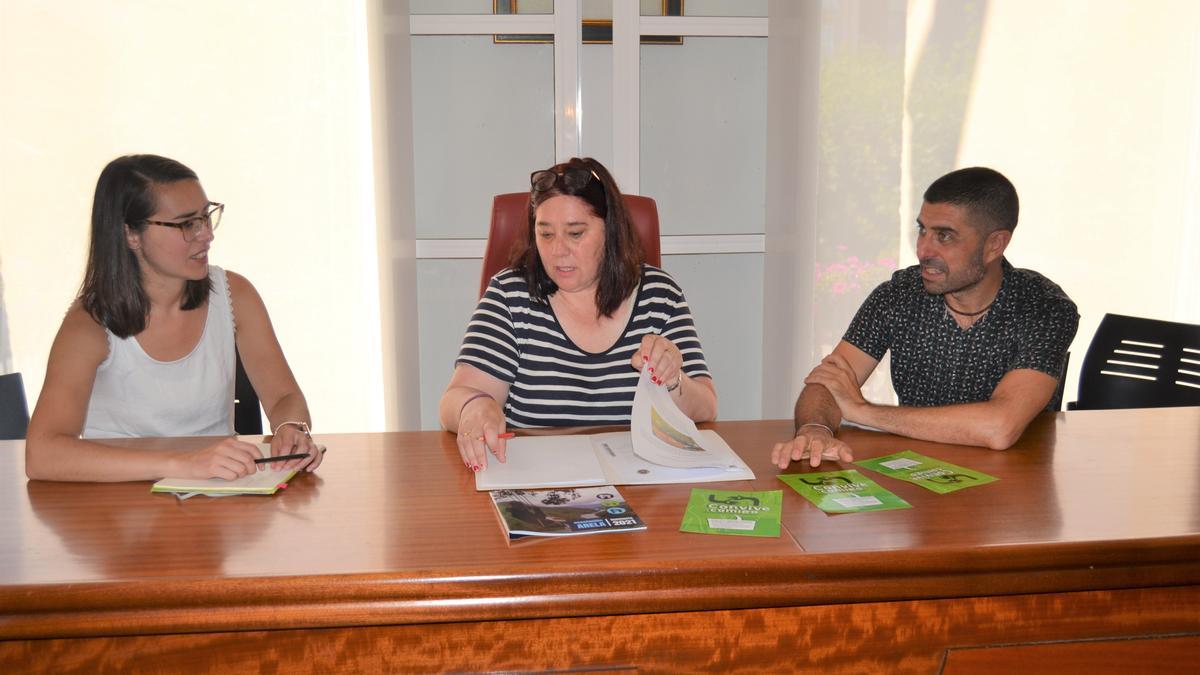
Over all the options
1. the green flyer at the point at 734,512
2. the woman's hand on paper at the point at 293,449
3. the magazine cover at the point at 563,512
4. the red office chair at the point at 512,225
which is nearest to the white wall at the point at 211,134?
the red office chair at the point at 512,225

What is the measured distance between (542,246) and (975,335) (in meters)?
1.03

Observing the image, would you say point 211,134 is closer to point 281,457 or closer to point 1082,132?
point 281,457

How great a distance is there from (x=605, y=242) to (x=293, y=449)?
2.77ft

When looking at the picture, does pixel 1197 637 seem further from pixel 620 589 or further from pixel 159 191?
pixel 159 191

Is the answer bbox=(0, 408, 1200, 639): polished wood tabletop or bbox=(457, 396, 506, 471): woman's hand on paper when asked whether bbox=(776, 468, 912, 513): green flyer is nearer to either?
bbox=(0, 408, 1200, 639): polished wood tabletop

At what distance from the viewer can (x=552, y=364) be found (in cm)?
203

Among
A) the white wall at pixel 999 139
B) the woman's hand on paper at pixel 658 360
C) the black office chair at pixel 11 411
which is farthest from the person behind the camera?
the white wall at pixel 999 139

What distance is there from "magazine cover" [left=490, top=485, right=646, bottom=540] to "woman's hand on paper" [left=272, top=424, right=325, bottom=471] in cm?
37

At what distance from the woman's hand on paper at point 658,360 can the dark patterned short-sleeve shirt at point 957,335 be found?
0.67 meters

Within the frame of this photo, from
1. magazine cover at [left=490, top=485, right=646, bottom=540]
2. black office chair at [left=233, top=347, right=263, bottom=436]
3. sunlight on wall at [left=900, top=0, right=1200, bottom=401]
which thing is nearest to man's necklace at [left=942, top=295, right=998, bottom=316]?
magazine cover at [left=490, top=485, right=646, bottom=540]

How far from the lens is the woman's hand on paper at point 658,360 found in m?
1.69

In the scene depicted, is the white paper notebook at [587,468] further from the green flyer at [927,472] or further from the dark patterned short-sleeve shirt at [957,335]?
the dark patterned short-sleeve shirt at [957,335]

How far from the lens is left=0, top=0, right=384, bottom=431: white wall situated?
9.92ft

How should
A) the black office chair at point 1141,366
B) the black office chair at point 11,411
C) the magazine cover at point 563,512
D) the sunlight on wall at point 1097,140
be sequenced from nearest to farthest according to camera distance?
the magazine cover at point 563,512 < the black office chair at point 11,411 < the black office chair at point 1141,366 < the sunlight on wall at point 1097,140
